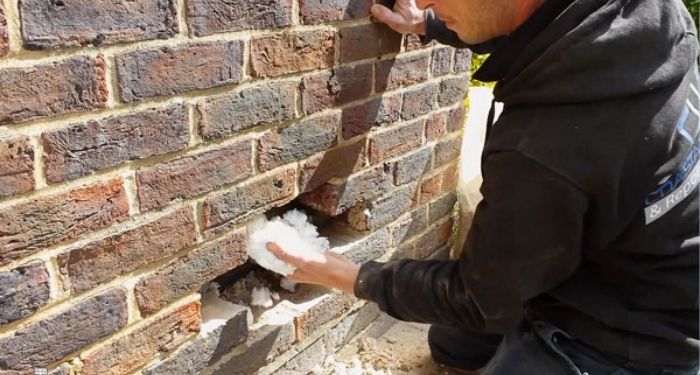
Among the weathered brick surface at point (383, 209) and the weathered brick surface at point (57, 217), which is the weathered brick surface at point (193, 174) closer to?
the weathered brick surface at point (57, 217)

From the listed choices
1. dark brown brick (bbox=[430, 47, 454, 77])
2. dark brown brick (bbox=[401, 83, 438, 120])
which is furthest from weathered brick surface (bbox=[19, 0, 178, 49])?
dark brown brick (bbox=[430, 47, 454, 77])

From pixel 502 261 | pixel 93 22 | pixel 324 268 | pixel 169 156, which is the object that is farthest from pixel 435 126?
pixel 93 22

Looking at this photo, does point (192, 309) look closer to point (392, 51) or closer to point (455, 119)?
point (392, 51)

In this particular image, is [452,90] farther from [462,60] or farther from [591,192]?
[591,192]

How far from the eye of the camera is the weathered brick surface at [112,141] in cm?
112

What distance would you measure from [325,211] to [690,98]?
3.29 feet

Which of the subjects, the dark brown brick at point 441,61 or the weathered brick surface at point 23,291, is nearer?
the weathered brick surface at point 23,291

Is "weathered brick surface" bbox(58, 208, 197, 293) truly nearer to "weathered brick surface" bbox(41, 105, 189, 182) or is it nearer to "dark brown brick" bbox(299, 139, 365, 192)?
"weathered brick surface" bbox(41, 105, 189, 182)

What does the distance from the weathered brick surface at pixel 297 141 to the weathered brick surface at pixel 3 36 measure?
63cm

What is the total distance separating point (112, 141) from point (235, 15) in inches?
15.3

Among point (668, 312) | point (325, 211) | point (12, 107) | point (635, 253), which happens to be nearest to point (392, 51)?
point (325, 211)

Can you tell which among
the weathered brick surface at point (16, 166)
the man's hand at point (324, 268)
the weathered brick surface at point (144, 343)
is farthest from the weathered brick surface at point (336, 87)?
the weathered brick surface at point (16, 166)

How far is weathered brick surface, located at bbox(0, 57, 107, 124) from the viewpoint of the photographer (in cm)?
103

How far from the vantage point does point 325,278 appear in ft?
5.28
